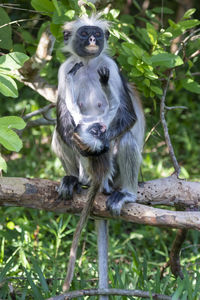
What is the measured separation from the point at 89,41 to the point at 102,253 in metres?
1.99

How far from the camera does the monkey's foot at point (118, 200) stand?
438 cm

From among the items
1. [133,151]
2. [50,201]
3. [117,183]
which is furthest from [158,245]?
[50,201]

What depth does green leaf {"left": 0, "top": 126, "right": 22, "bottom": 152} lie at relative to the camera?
2863mm

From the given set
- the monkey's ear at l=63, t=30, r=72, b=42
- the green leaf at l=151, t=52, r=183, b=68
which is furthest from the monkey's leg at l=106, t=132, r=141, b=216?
the monkey's ear at l=63, t=30, r=72, b=42

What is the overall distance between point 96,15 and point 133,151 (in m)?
1.43

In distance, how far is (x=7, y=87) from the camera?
311 centimetres

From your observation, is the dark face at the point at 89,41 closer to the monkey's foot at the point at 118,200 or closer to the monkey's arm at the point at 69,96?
the monkey's arm at the point at 69,96

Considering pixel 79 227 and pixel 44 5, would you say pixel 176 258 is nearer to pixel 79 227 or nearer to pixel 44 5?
pixel 79 227

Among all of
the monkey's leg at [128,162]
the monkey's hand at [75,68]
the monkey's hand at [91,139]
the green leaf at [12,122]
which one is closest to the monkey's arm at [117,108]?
the monkey's leg at [128,162]

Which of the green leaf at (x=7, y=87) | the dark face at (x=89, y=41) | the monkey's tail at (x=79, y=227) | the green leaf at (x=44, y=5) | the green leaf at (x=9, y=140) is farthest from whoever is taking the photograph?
the dark face at (x=89, y=41)

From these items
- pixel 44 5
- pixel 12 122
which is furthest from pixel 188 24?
pixel 12 122

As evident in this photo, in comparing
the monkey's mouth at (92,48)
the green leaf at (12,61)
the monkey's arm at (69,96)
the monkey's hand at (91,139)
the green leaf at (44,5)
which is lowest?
the monkey's hand at (91,139)

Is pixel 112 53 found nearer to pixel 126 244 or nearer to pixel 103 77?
pixel 103 77

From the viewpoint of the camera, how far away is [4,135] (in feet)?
9.42
